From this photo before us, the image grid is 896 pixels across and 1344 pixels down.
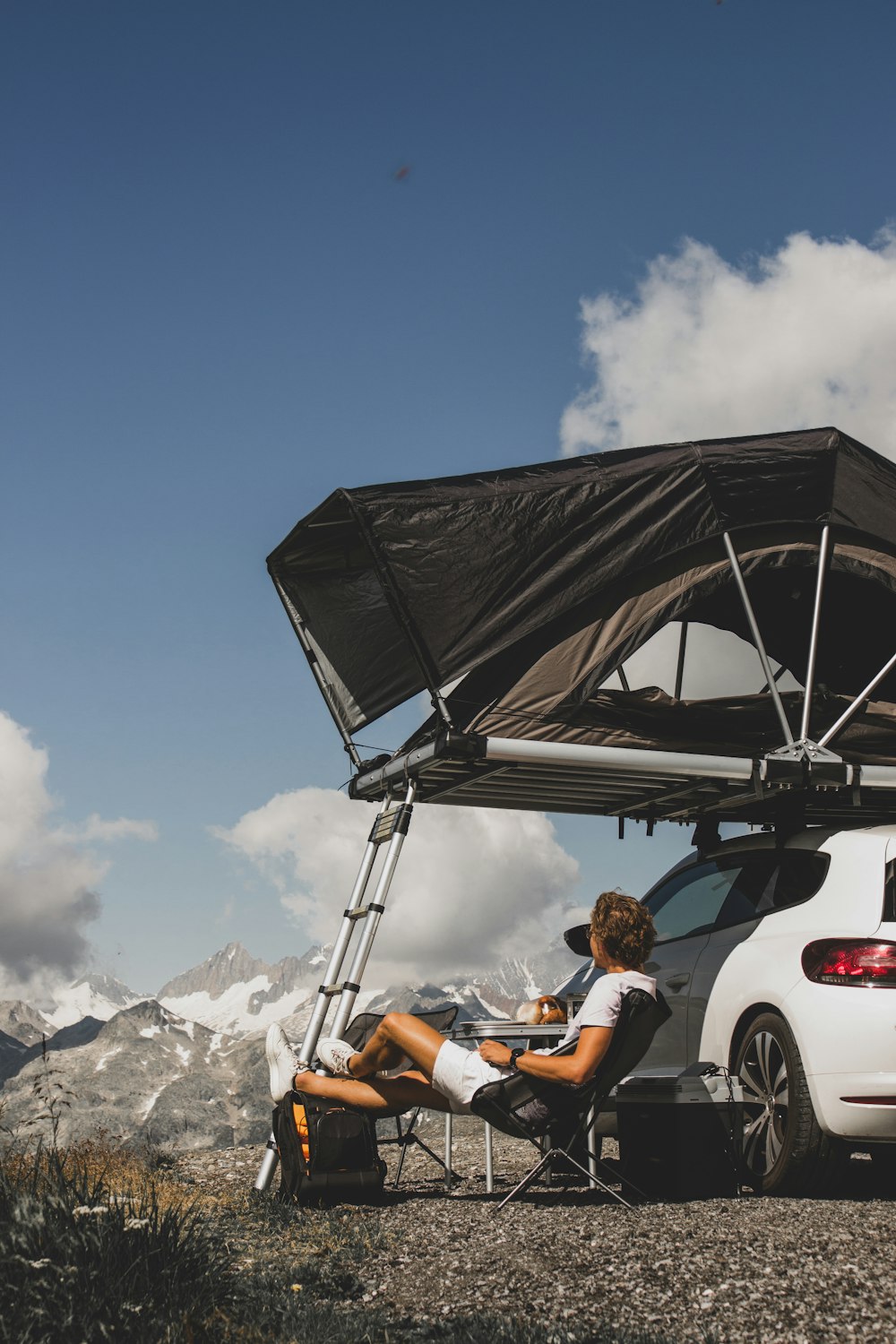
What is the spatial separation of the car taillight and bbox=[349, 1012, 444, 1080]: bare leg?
1.84m

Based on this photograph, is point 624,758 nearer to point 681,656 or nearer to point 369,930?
point 369,930

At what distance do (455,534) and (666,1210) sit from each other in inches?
147

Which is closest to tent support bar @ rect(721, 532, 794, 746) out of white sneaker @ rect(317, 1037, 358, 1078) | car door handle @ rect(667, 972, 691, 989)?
car door handle @ rect(667, 972, 691, 989)

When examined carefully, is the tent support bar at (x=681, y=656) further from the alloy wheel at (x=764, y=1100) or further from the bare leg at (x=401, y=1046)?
the bare leg at (x=401, y=1046)

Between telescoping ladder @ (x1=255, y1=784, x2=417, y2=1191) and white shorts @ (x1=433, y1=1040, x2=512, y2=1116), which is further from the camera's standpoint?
telescoping ladder @ (x1=255, y1=784, x2=417, y2=1191)

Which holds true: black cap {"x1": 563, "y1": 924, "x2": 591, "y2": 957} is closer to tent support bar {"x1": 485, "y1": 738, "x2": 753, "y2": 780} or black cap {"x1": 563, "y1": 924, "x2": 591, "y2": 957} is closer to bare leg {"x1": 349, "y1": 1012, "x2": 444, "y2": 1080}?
tent support bar {"x1": 485, "y1": 738, "x2": 753, "y2": 780}

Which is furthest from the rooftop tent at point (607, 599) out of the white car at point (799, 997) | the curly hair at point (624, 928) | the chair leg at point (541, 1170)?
the chair leg at point (541, 1170)

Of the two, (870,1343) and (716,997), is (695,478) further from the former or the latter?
(870,1343)

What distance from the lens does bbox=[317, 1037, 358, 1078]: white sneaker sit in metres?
6.28

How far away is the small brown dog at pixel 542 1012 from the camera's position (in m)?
7.19

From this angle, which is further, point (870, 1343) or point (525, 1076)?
point (525, 1076)

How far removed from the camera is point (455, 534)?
23.6 ft

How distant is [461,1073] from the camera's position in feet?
18.5

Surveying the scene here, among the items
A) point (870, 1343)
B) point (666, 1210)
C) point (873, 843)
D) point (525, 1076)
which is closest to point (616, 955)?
point (525, 1076)
